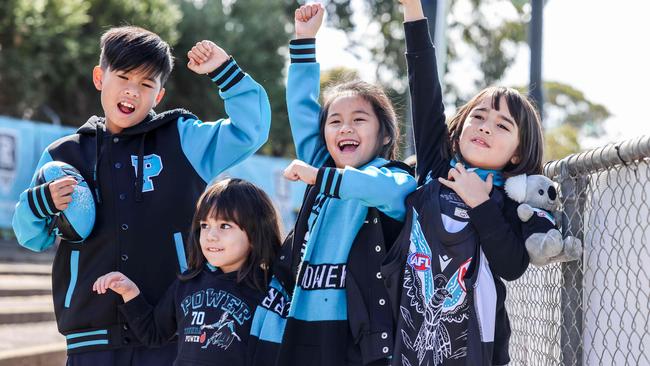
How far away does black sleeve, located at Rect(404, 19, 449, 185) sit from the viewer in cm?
317

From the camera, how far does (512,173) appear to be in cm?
301

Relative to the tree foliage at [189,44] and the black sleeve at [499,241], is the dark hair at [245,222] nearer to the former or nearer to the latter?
the black sleeve at [499,241]

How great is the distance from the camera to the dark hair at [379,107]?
10.8 feet

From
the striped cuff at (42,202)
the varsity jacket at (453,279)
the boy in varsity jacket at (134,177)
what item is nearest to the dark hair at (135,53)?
the boy in varsity jacket at (134,177)

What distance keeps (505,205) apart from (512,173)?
0.57 feet

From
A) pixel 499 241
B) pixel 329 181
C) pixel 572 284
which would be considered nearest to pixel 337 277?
pixel 329 181

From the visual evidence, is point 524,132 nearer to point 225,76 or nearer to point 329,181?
point 329,181

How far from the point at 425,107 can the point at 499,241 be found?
0.66 m

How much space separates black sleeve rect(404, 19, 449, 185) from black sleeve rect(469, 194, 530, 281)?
422 millimetres

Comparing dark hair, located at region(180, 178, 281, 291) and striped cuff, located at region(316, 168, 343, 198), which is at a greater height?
striped cuff, located at region(316, 168, 343, 198)

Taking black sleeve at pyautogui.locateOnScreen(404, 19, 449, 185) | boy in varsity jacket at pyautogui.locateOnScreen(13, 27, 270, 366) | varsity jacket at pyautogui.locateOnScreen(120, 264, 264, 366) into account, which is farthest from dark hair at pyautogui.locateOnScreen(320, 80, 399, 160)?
varsity jacket at pyautogui.locateOnScreen(120, 264, 264, 366)

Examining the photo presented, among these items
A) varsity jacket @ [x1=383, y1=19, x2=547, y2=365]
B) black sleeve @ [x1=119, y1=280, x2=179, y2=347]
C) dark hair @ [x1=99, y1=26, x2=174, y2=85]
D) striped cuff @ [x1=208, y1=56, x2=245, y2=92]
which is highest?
dark hair @ [x1=99, y1=26, x2=174, y2=85]

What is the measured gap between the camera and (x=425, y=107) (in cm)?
317

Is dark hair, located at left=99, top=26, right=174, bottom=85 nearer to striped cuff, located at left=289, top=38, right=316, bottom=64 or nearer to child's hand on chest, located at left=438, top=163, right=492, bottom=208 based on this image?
striped cuff, located at left=289, top=38, right=316, bottom=64
